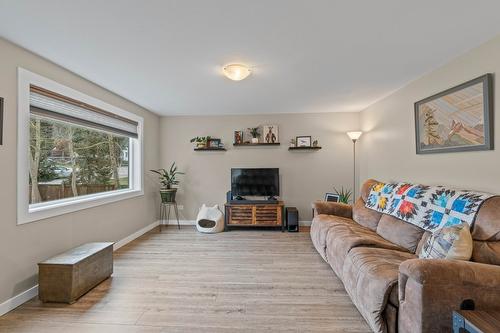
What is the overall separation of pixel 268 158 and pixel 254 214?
1177 millimetres

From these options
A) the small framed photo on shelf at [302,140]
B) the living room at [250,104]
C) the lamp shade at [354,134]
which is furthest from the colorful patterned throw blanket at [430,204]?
the small framed photo on shelf at [302,140]

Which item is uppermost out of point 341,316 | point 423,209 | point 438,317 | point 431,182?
point 431,182

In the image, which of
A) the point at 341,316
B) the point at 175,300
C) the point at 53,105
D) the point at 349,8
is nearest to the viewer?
the point at 349,8

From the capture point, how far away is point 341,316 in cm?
201

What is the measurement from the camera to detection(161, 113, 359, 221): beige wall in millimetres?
4871

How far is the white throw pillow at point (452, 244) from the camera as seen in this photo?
5.49ft

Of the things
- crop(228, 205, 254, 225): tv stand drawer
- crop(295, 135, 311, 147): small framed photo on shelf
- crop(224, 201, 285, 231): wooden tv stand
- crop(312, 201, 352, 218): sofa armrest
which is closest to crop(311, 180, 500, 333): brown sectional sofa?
crop(312, 201, 352, 218): sofa armrest

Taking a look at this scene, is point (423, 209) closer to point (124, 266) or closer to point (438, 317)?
point (438, 317)

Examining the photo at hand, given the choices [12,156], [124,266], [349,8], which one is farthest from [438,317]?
[12,156]

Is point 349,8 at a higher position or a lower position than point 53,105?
higher

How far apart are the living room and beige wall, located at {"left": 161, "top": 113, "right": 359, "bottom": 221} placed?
78cm

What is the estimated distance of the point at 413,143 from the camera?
306 cm

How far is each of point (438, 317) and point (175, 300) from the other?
79.3 inches

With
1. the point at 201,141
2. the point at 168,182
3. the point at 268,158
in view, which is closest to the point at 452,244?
the point at 268,158
